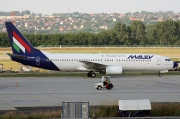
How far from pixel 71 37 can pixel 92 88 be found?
382 ft

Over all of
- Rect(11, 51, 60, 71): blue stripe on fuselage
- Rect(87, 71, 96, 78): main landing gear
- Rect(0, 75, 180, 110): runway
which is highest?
Rect(11, 51, 60, 71): blue stripe on fuselage

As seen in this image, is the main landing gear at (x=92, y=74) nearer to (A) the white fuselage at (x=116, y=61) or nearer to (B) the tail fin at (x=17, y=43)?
(A) the white fuselage at (x=116, y=61)

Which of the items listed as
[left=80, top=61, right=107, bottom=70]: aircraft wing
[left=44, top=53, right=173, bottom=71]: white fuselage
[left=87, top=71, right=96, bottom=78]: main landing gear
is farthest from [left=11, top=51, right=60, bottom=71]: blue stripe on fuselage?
[left=87, top=71, right=96, bottom=78]: main landing gear

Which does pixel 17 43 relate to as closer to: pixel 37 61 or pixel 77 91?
pixel 37 61

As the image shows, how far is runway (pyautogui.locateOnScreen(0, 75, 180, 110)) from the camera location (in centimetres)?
4216

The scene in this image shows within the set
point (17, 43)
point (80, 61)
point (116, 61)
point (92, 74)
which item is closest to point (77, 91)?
point (92, 74)

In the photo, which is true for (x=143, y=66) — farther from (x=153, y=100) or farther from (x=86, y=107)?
(x=86, y=107)

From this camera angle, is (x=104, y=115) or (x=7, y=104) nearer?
(x=104, y=115)

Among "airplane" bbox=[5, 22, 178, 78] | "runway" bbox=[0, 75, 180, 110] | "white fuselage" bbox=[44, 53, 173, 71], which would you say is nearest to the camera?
"runway" bbox=[0, 75, 180, 110]

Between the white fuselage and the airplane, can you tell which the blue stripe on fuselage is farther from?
the white fuselage

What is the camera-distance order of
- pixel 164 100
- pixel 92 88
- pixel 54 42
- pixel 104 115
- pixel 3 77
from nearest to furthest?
pixel 104 115
pixel 164 100
pixel 92 88
pixel 3 77
pixel 54 42

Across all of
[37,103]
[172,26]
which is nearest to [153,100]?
[37,103]

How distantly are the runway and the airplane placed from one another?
2195 mm

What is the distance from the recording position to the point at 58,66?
218ft
